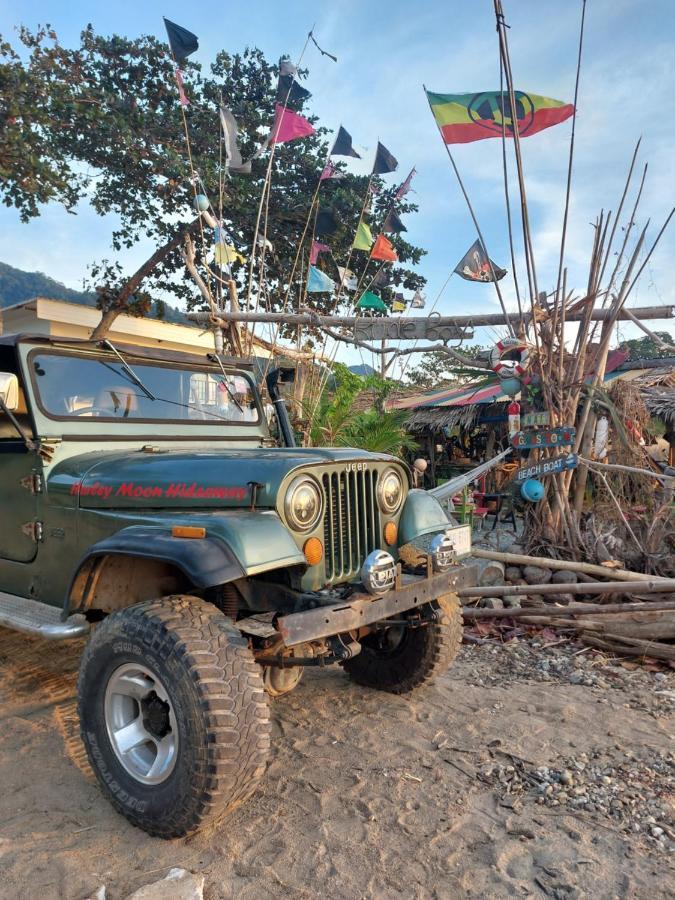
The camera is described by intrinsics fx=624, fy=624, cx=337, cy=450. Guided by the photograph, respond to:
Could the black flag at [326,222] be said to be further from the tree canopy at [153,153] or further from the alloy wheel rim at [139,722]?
the alloy wheel rim at [139,722]

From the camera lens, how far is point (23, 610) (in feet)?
11.1

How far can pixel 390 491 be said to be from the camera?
11.1ft

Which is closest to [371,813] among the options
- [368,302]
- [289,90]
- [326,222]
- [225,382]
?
[225,382]

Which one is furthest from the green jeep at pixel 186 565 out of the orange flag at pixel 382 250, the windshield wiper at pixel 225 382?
the orange flag at pixel 382 250

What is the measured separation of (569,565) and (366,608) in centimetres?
358

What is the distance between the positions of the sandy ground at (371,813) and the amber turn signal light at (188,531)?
1229mm

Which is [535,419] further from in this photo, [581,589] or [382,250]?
[382,250]

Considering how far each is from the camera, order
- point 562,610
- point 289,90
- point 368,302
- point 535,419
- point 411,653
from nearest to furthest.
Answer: point 411,653
point 562,610
point 535,419
point 289,90
point 368,302

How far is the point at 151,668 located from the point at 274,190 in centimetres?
1240

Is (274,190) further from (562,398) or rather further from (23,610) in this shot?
(23,610)

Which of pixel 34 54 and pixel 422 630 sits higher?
pixel 34 54

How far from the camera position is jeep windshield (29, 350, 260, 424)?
11.9ft

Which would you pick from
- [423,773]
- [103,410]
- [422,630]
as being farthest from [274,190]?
[423,773]

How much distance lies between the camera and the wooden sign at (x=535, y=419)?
6774mm
